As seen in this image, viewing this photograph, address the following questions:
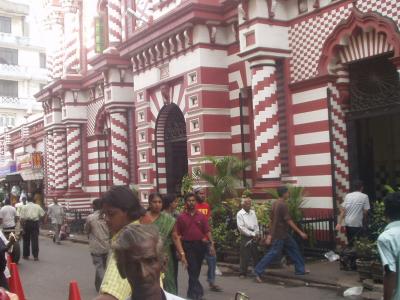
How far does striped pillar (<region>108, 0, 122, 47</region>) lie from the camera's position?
65.5 ft

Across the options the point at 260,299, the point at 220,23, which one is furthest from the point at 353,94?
the point at 260,299

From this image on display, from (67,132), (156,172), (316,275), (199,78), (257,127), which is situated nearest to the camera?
(316,275)

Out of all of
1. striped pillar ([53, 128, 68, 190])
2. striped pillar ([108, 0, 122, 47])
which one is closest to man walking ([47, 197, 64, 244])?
striped pillar ([53, 128, 68, 190])

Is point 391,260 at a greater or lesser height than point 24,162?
lesser

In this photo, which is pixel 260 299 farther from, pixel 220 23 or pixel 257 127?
pixel 220 23

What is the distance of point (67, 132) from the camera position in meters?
24.0

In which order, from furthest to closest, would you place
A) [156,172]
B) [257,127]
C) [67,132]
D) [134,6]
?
[67,132] → [134,6] → [156,172] → [257,127]

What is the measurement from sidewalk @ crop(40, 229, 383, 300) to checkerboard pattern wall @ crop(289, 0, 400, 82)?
13.5 feet

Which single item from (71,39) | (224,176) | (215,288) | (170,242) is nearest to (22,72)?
(71,39)

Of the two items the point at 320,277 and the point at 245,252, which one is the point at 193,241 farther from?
the point at 320,277

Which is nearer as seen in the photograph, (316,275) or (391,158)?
(316,275)

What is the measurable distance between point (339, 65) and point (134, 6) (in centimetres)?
844

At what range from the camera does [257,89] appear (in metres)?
13.1

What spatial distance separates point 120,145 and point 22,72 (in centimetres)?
3129
